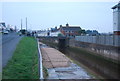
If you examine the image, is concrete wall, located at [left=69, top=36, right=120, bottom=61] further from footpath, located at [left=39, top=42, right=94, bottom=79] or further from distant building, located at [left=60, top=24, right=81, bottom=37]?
distant building, located at [left=60, top=24, right=81, bottom=37]

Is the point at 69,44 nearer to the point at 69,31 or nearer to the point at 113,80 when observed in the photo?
the point at 69,31

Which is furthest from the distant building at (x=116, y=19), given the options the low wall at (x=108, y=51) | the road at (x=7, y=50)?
the road at (x=7, y=50)

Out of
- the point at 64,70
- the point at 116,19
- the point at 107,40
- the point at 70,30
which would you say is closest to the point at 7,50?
the point at 64,70

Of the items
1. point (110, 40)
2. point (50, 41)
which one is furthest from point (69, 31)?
point (110, 40)

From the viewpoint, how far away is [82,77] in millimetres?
11875

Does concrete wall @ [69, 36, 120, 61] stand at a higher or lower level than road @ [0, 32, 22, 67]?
lower

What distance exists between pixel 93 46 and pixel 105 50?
880 cm

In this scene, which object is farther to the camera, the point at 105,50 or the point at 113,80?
the point at 105,50

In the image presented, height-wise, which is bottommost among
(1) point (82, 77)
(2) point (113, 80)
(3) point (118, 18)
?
(2) point (113, 80)

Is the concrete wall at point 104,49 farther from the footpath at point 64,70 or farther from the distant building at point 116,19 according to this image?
the footpath at point 64,70

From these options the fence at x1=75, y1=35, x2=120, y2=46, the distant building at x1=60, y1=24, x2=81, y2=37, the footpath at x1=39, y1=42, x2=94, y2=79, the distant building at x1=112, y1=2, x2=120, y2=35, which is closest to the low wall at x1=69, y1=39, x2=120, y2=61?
the fence at x1=75, y1=35, x2=120, y2=46

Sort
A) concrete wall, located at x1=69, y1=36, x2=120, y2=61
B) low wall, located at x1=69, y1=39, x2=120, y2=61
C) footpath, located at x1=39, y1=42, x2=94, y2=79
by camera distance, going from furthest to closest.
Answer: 1. concrete wall, located at x1=69, y1=36, x2=120, y2=61
2. low wall, located at x1=69, y1=39, x2=120, y2=61
3. footpath, located at x1=39, y1=42, x2=94, y2=79

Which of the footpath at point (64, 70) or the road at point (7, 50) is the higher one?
the road at point (7, 50)

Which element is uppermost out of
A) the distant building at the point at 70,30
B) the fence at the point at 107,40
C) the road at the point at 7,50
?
the distant building at the point at 70,30
